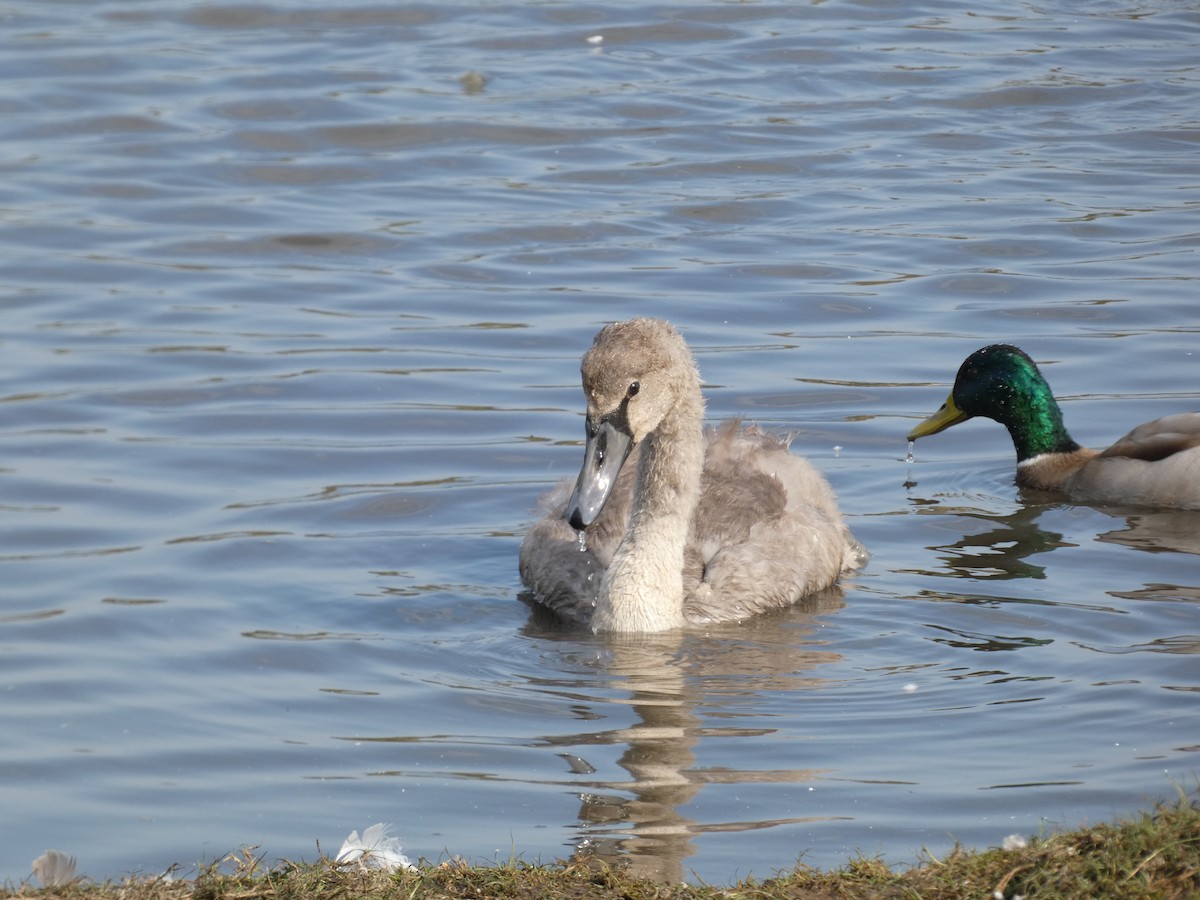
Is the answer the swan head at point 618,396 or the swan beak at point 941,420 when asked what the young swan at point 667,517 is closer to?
the swan head at point 618,396

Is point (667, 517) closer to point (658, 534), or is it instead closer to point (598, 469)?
point (658, 534)

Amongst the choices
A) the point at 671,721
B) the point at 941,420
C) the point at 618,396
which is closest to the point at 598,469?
the point at 618,396

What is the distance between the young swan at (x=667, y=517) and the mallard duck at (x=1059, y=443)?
1.83 metres

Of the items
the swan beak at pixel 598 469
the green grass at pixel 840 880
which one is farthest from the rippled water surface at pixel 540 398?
the swan beak at pixel 598 469

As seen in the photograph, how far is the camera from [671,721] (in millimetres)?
7414

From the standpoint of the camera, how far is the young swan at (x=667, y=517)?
341 inches

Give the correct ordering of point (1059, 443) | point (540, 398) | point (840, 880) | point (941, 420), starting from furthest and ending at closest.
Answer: point (540, 398)
point (941, 420)
point (1059, 443)
point (840, 880)

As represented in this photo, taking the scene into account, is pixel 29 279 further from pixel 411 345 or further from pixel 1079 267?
pixel 1079 267

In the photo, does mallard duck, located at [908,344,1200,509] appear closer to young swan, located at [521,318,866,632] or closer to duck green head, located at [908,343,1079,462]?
duck green head, located at [908,343,1079,462]

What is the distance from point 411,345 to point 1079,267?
5179 millimetres

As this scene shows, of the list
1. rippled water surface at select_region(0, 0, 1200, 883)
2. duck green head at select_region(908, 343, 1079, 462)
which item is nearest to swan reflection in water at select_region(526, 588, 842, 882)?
Result: rippled water surface at select_region(0, 0, 1200, 883)

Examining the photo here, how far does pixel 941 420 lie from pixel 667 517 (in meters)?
3.02

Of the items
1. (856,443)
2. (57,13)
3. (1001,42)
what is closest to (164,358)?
(856,443)

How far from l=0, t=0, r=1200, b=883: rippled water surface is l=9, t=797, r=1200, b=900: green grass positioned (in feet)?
1.42
